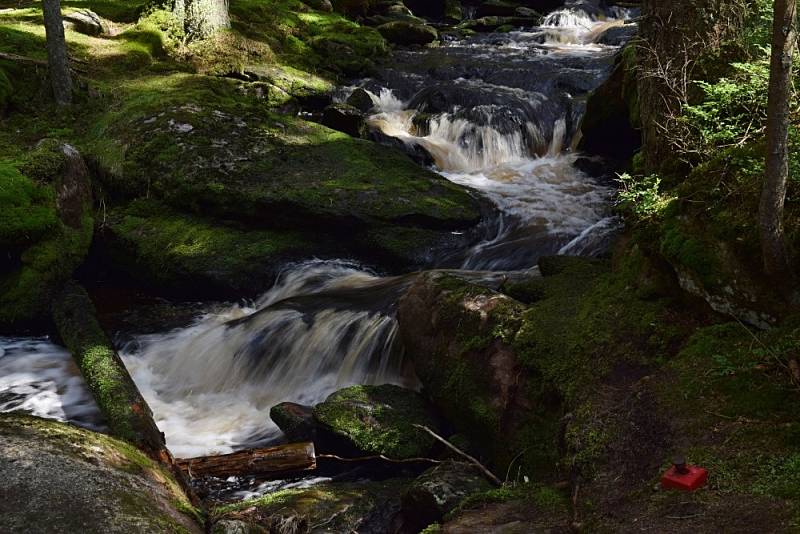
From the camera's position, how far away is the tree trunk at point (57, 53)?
11156mm

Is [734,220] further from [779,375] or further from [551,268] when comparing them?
[551,268]

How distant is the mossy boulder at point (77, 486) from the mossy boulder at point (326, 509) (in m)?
0.70

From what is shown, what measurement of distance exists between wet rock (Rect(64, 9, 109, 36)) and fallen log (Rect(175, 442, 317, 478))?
1211cm

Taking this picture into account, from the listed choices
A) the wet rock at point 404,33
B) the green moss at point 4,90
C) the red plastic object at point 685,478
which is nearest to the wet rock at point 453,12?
the wet rock at point 404,33

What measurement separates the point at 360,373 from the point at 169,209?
15.0 feet

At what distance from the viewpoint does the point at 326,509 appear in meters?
5.29

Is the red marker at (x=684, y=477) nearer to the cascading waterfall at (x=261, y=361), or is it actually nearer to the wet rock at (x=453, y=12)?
the cascading waterfall at (x=261, y=361)

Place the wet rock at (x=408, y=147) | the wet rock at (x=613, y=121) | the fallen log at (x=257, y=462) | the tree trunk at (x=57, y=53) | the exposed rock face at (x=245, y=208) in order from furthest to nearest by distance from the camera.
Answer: the wet rock at (x=408, y=147) → the wet rock at (x=613, y=121) → the tree trunk at (x=57, y=53) → the exposed rock face at (x=245, y=208) → the fallen log at (x=257, y=462)

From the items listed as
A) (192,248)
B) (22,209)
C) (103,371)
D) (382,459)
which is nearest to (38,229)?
(22,209)

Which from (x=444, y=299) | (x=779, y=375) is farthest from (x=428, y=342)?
(x=779, y=375)

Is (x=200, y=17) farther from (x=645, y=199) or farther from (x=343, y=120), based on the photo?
(x=645, y=199)

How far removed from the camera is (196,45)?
15.3 metres

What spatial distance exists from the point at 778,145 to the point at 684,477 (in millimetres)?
1845

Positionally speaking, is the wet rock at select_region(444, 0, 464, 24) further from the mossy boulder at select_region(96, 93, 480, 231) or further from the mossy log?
the mossy log
